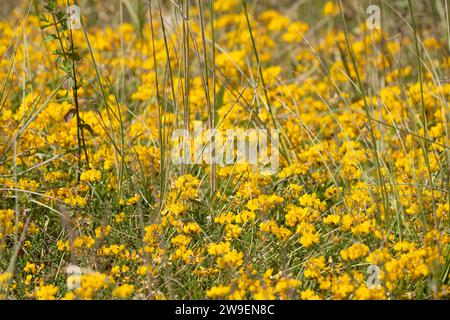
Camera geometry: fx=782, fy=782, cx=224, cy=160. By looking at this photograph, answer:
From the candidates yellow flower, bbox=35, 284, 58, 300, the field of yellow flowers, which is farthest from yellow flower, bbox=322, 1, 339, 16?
yellow flower, bbox=35, 284, 58, 300

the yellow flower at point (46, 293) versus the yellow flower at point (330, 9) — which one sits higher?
the yellow flower at point (330, 9)

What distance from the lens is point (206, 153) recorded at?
3236 mm

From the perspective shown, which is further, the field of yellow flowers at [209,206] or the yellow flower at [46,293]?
the field of yellow flowers at [209,206]

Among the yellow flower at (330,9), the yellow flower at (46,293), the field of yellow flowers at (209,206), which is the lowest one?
the yellow flower at (46,293)

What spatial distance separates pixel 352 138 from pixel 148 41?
1731 millimetres

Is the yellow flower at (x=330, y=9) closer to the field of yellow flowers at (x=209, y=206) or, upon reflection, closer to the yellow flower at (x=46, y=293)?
the field of yellow flowers at (x=209, y=206)

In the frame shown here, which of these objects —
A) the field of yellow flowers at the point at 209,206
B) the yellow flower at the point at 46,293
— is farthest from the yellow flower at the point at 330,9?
the yellow flower at the point at 46,293

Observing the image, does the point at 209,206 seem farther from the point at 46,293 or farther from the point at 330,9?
the point at 330,9

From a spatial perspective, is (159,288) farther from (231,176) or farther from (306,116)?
(306,116)

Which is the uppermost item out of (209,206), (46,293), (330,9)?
(330,9)

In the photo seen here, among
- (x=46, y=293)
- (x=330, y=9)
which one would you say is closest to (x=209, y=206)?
(x=46, y=293)

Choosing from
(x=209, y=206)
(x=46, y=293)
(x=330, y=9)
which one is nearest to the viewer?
(x=46, y=293)

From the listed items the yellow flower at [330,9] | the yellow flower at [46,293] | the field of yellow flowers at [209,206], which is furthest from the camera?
the yellow flower at [330,9]
